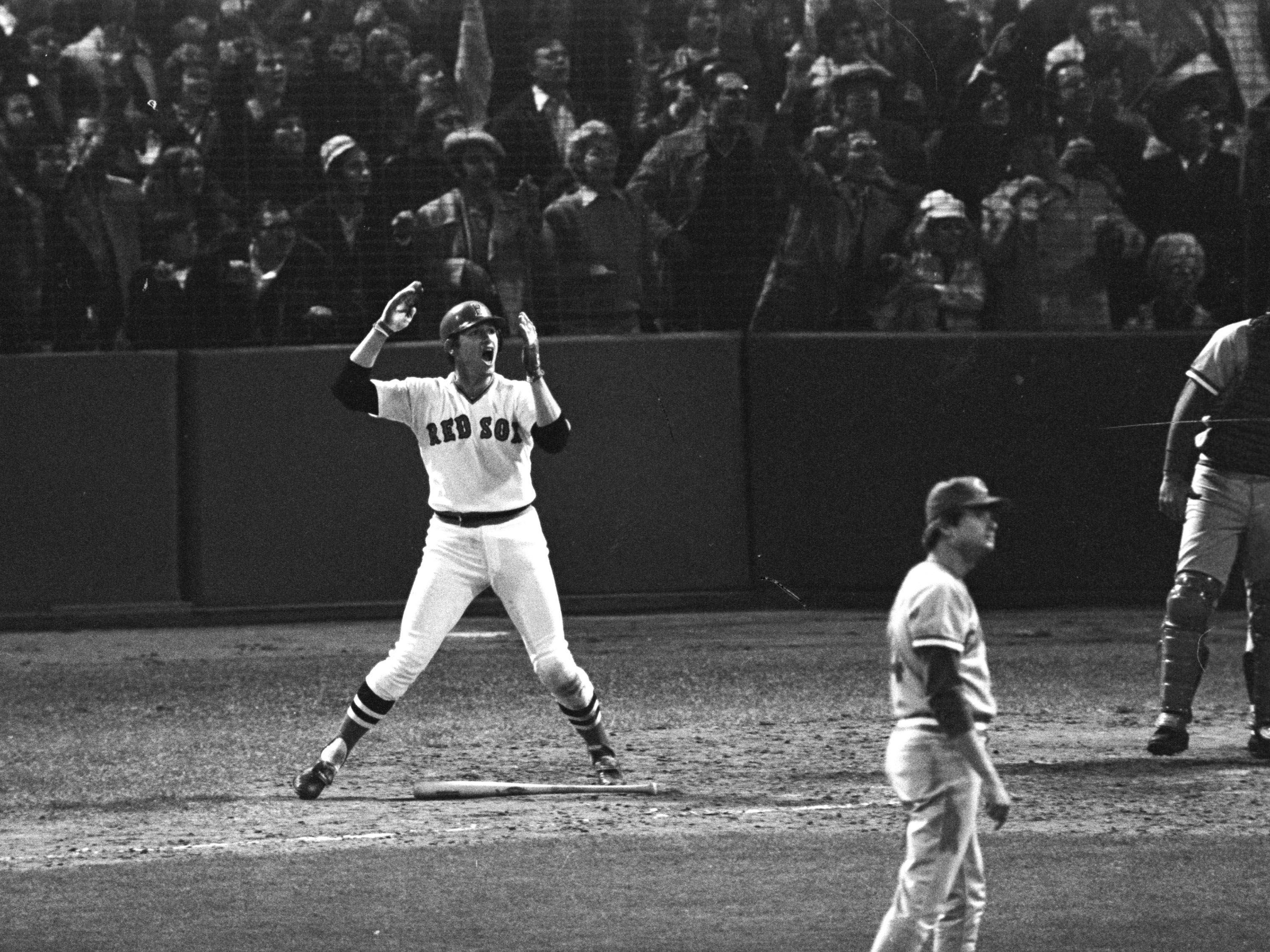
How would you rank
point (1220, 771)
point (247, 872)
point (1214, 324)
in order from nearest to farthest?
point (247, 872) → point (1220, 771) → point (1214, 324)

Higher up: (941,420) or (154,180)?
(154,180)

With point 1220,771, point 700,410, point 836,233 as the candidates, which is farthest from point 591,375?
point 1220,771

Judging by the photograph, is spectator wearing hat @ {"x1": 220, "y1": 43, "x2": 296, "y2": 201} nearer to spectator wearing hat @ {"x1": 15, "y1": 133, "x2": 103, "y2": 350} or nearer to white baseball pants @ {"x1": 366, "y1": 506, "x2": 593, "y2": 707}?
spectator wearing hat @ {"x1": 15, "y1": 133, "x2": 103, "y2": 350}

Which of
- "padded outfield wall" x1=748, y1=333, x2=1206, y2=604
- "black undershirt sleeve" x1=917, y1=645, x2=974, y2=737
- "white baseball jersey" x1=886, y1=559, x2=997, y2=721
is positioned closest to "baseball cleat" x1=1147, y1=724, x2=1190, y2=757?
"white baseball jersey" x1=886, y1=559, x2=997, y2=721

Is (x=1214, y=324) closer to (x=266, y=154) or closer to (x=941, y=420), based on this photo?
(x=941, y=420)

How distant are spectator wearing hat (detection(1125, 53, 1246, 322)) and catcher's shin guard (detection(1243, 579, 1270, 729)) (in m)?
4.81

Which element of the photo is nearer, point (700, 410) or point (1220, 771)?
point (1220, 771)

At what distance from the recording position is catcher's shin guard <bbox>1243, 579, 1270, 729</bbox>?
8.84 m

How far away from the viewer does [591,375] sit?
44.7 feet

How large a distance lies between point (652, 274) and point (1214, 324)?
3.84 m

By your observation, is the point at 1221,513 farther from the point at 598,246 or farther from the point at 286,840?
the point at 598,246

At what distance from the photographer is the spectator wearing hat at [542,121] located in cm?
1355

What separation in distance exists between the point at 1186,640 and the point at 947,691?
14.5ft

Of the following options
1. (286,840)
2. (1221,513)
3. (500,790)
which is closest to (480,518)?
(500,790)
